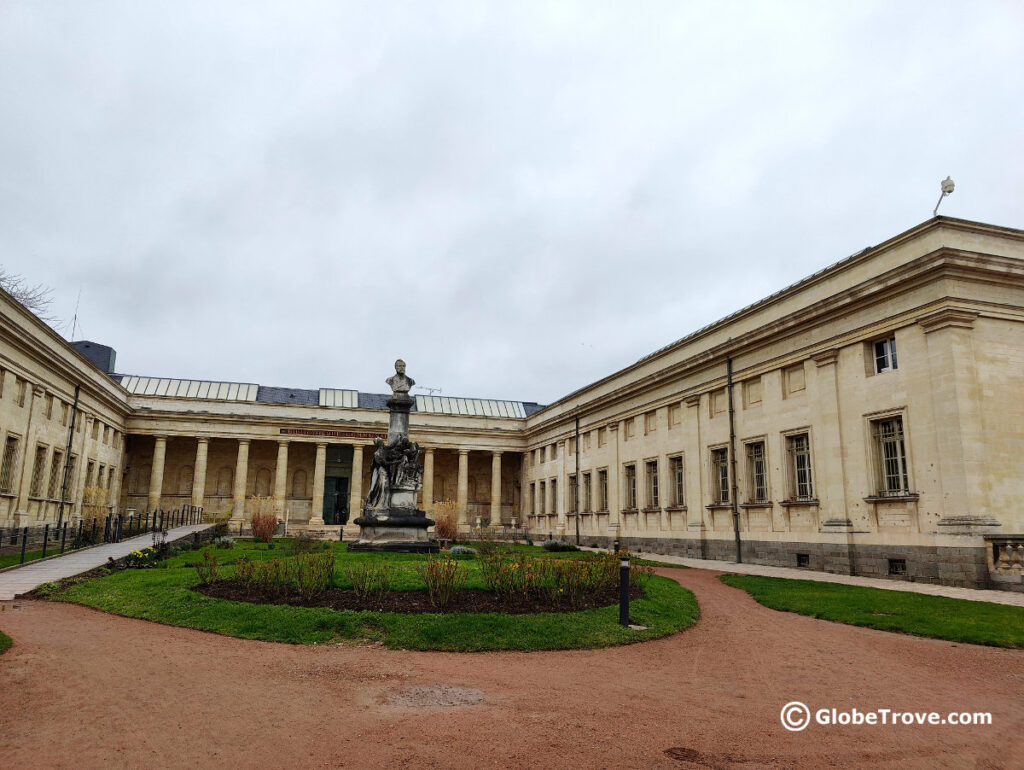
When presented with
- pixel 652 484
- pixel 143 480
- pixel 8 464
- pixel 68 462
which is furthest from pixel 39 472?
pixel 652 484

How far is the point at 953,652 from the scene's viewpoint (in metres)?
8.94

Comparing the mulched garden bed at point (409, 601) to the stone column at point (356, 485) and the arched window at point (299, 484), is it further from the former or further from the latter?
the arched window at point (299, 484)

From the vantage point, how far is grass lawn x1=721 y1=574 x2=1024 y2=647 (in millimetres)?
9914

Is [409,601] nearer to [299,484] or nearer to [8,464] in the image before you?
[8,464]

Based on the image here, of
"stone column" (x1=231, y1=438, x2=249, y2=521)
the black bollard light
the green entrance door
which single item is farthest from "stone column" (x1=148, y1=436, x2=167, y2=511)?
the black bollard light

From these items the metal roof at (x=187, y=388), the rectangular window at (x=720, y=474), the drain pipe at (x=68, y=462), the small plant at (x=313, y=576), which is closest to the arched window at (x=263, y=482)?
the metal roof at (x=187, y=388)

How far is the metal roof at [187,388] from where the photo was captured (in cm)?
5272

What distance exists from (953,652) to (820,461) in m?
12.7

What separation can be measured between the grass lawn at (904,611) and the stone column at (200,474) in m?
39.8

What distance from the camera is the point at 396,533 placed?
20.7 metres

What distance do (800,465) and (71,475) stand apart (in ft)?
110

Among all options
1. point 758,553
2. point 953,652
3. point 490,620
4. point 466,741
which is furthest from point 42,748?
point 758,553

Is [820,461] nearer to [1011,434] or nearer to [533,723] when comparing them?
[1011,434]

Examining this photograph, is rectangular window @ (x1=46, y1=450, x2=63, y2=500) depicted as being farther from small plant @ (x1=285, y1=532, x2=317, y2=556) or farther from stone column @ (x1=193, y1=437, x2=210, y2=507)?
small plant @ (x1=285, y1=532, x2=317, y2=556)
